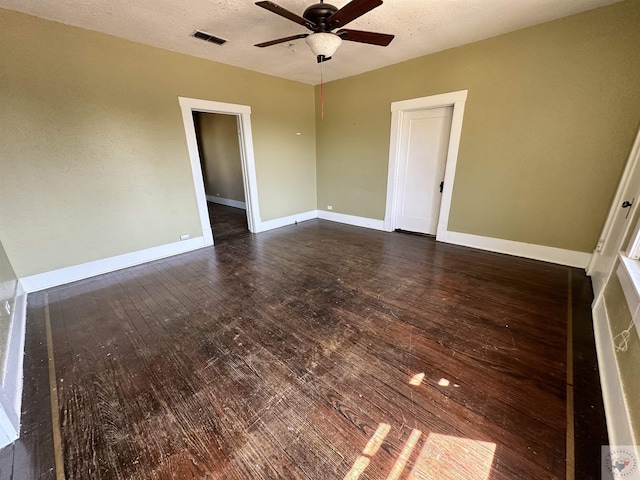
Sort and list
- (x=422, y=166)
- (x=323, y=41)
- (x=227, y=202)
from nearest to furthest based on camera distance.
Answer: (x=323, y=41)
(x=422, y=166)
(x=227, y=202)

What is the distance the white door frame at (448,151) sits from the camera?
11.9 ft

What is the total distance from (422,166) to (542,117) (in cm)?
158

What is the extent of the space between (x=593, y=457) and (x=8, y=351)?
3536 millimetres

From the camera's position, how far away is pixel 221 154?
6926 mm

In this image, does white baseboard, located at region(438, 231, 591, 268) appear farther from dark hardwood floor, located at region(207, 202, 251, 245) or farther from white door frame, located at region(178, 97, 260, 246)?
dark hardwood floor, located at region(207, 202, 251, 245)

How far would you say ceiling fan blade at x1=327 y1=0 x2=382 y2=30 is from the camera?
5.76 feet

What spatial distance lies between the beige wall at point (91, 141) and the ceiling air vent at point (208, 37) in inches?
24.7

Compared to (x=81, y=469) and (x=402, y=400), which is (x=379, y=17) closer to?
(x=402, y=400)

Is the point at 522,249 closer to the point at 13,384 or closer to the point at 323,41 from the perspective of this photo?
the point at 323,41

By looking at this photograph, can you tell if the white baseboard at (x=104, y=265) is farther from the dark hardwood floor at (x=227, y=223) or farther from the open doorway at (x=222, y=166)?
the open doorway at (x=222, y=166)

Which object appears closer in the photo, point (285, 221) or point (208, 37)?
point (208, 37)

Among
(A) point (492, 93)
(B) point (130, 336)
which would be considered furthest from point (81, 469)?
(A) point (492, 93)

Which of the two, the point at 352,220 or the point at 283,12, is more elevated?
the point at 283,12

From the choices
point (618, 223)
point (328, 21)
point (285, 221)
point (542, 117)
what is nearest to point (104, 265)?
point (285, 221)
